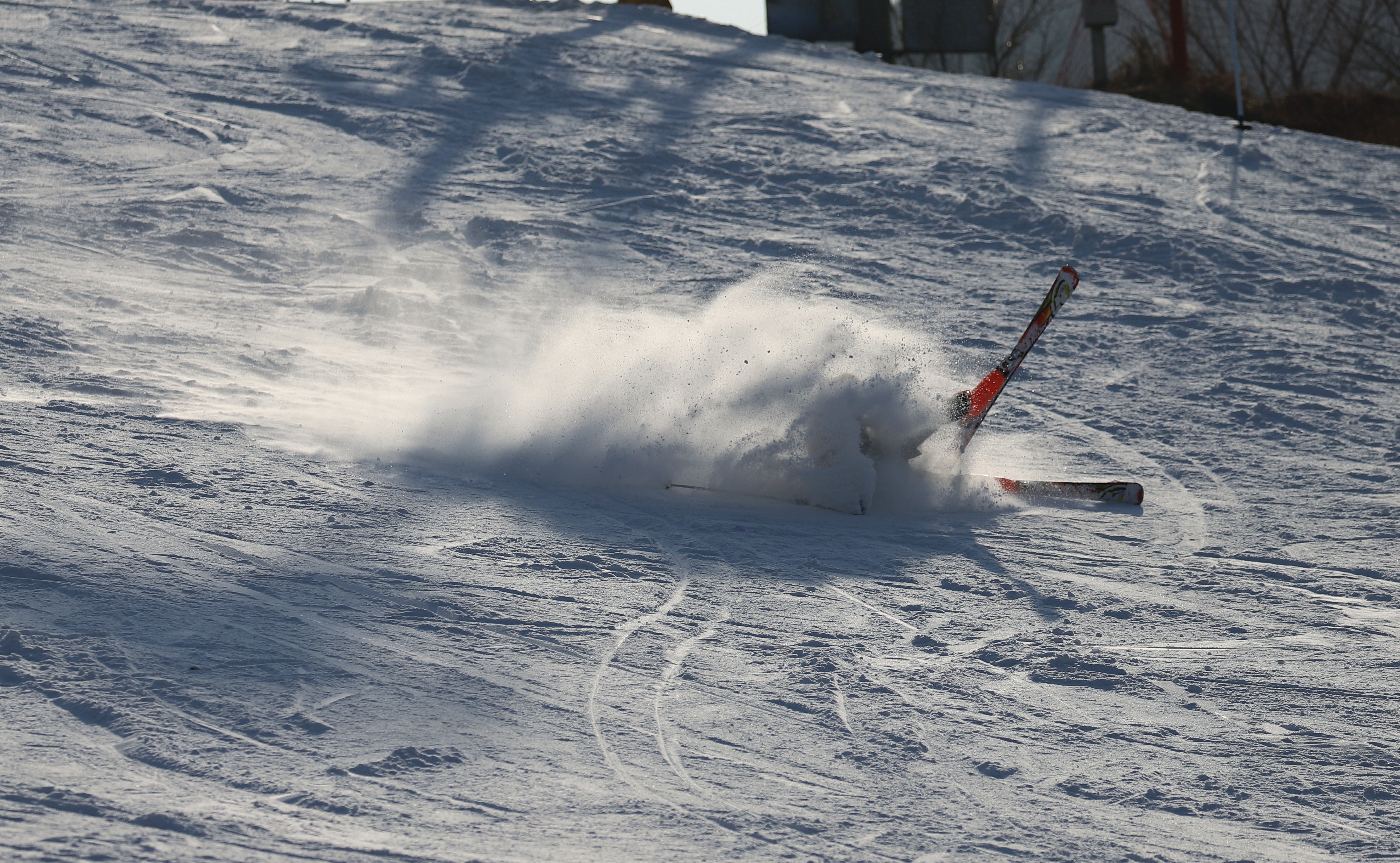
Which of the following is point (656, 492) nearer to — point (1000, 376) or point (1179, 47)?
point (1000, 376)

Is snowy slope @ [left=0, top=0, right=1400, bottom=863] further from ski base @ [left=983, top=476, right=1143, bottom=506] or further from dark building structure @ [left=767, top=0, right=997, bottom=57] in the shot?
dark building structure @ [left=767, top=0, right=997, bottom=57]

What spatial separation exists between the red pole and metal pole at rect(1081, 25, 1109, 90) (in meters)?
1.41

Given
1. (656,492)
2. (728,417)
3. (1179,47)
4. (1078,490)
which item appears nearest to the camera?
(656,492)

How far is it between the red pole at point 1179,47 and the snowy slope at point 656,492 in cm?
741

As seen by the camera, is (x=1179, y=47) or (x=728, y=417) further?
(x=1179, y=47)

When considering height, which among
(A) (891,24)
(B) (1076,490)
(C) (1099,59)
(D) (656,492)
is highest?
(A) (891,24)

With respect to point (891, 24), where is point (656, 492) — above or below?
below

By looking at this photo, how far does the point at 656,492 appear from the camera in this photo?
5715 mm

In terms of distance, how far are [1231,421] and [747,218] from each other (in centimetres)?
487

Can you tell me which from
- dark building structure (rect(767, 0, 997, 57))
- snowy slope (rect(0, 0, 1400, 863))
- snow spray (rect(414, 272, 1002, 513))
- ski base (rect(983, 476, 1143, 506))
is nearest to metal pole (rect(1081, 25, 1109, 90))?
dark building structure (rect(767, 0, 997, 57))

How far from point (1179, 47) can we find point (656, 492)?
17814mm

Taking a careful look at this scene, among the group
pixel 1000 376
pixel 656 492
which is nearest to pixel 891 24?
pixel 1000 376

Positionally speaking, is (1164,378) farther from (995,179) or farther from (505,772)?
(505,772)

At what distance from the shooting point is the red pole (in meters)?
20.0
